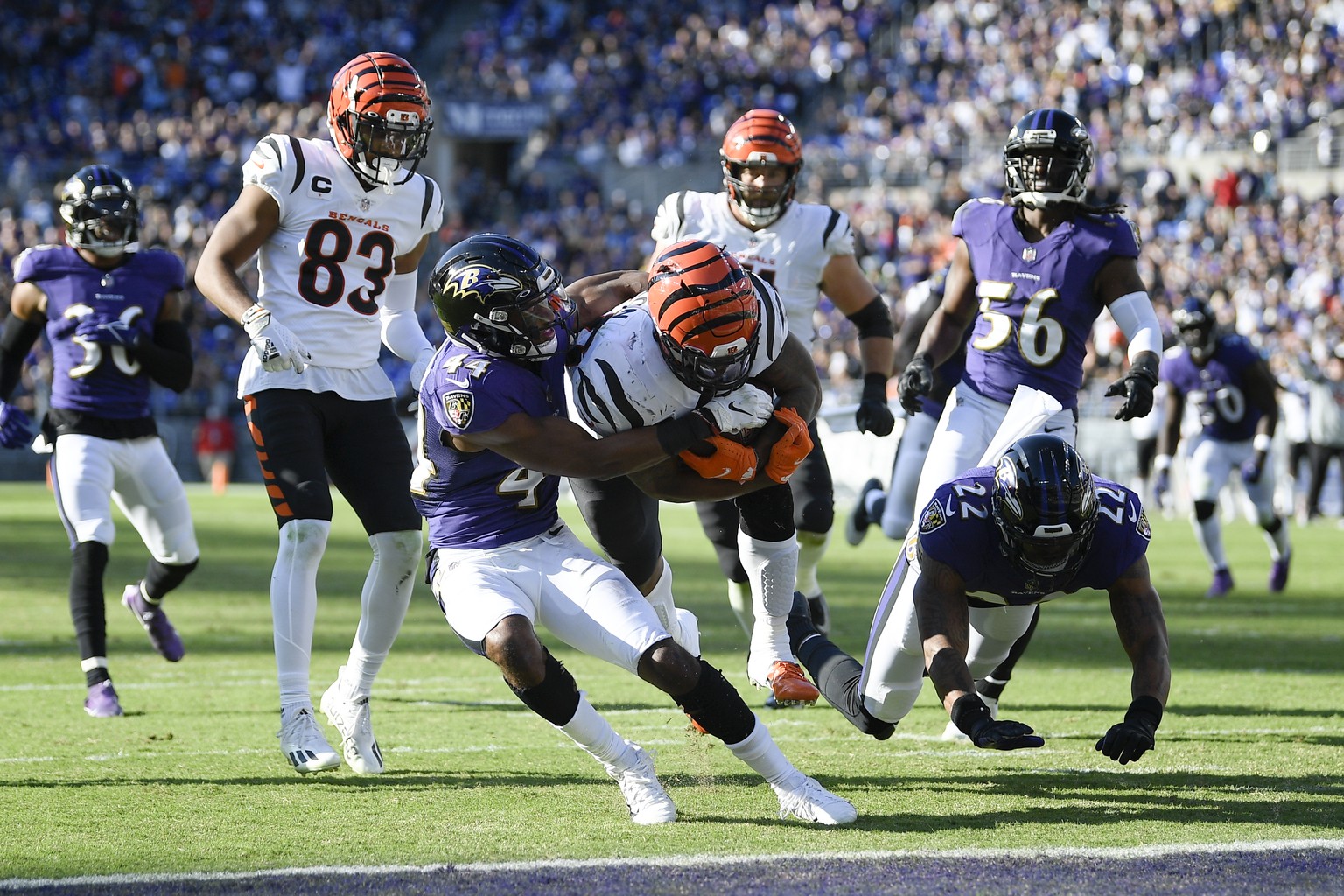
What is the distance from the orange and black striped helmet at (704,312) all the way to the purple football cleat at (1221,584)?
23.2 ft

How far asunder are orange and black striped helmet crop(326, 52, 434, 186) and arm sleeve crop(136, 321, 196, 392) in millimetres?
1558

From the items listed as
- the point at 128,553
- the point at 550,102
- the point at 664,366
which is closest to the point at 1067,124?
the point at 664,366

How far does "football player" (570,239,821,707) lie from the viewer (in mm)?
4098

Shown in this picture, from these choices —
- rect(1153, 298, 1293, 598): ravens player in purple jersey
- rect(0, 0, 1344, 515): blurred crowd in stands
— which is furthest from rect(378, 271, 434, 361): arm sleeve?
rect(0, 0, 1344, 515): blurred crowd in stands

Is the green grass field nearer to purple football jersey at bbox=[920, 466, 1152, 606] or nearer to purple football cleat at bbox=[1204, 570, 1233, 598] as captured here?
purple football jersey at bbox=[920, 466, 1152, 606]

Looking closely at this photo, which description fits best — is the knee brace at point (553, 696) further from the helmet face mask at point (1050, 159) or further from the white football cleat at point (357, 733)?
the helmet face mask at point (1050, 159)

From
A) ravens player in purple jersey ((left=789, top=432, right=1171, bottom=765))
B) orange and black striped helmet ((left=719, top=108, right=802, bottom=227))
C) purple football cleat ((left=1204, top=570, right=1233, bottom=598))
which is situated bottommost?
purple football cleat ((left=1204, top=570, right=1233, bottom=598))

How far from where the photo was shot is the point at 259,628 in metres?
8.89

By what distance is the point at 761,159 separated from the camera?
5.91 meters

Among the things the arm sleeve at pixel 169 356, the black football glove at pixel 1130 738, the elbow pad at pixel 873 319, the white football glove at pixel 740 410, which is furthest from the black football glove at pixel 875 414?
the arm sleeve at pixel 169 356

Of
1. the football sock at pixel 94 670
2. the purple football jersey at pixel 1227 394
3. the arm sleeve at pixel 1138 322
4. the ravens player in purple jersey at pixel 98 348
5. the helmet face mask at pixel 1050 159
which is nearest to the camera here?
the arm sleeve at pixel 1138 322

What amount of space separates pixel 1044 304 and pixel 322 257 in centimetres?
253

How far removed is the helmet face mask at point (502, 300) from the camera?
4.17 metres

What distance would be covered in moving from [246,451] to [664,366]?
21.1 m
